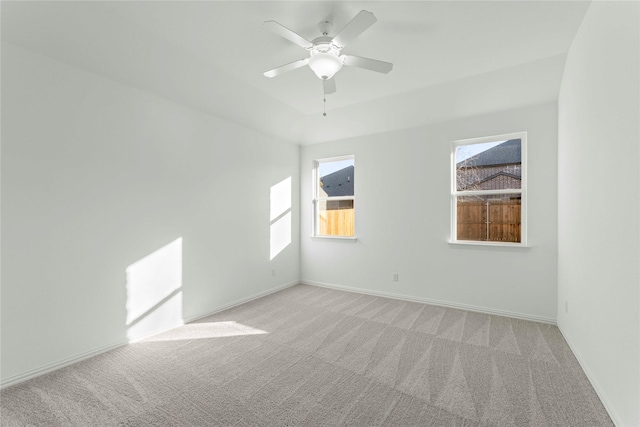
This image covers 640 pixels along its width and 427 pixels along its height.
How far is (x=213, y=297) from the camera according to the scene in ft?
12.0

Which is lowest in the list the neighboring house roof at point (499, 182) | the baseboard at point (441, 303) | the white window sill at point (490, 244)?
the baseboard at point (441, 303)

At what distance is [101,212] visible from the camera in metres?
2.62

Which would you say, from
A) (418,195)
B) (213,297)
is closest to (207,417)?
(213,297)

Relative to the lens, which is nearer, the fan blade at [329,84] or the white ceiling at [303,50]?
the white ceiling at [303,50]

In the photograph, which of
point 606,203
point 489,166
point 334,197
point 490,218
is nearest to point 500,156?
point 489,166

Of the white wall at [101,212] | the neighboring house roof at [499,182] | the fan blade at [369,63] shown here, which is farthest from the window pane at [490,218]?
the white wall at [101,212]

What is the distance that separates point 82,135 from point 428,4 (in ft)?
10.1

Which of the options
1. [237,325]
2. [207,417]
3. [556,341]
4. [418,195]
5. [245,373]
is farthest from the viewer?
[418,195]

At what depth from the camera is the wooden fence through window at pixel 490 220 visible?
141 inches

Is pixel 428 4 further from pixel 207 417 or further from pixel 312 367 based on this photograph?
pixel 207 417

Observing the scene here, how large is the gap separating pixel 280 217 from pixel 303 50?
2730mm

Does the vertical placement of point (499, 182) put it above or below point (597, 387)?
above

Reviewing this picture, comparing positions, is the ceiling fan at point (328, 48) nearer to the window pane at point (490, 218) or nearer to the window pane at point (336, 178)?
the window pane at point (490, 218)

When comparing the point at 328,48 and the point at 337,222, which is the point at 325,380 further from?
the point at 337,222
